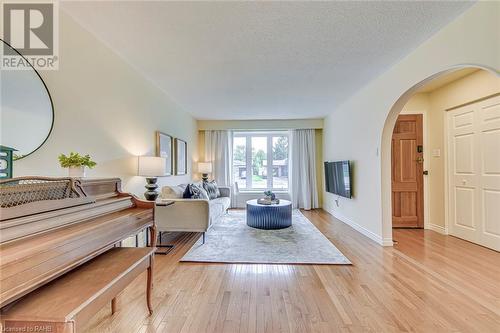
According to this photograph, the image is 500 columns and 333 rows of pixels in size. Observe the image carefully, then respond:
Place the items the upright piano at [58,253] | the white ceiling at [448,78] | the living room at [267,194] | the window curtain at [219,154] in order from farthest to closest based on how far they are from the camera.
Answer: the window curtain at [219,154] → the white ceiling at [448,78] → the living room at [267,194] → the upright piano at [58,253]

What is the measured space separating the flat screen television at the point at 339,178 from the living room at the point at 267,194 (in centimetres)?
7

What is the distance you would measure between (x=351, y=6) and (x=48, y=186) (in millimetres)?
2540

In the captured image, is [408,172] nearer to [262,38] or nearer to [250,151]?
[262,38]

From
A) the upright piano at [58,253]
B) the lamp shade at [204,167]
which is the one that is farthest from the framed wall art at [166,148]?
the upright piano at [58,253]

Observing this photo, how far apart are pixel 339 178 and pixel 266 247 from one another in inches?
93.2

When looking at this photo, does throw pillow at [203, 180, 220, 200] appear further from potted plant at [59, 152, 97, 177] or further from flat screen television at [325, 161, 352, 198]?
potted plant at [59, 152, 97, 177]

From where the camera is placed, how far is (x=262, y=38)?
7.57 feet

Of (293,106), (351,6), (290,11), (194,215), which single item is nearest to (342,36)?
(351,6)

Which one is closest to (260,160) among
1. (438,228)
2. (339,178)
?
(339,178)

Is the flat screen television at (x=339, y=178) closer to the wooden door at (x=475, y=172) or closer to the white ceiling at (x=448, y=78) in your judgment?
the wooden door at (x=475, y=172)

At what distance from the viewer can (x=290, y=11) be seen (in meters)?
1.93

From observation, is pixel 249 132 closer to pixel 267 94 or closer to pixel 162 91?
pixel 267 94

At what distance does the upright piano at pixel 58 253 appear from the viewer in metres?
0.96

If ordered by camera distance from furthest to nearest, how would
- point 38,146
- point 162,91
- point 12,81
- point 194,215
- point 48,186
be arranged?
point 162,91 → point 194,215 → point 38,146 → point 12,81 → point 48,186
